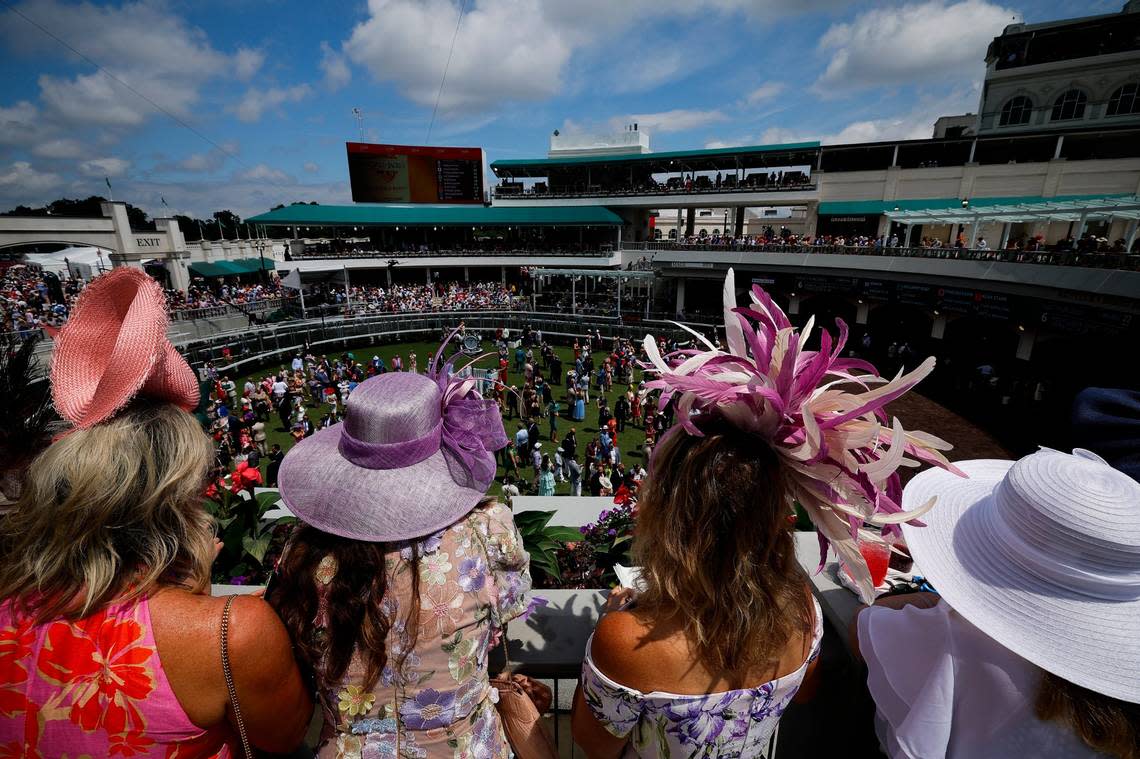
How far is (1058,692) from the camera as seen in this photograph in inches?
44.3

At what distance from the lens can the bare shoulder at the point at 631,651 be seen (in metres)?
1.36

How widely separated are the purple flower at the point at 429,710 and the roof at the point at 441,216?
35.8 meters

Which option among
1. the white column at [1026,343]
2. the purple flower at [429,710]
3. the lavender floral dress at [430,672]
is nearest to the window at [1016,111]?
the white column at [1026,343]

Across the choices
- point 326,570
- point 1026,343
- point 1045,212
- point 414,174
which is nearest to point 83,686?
point 326,570

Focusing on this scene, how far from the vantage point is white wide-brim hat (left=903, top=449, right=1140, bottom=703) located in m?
1.09

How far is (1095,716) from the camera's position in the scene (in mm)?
1088

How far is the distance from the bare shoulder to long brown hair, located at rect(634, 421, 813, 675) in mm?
68

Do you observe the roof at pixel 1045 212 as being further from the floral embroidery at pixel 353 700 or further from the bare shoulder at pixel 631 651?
the floral embroidery at pixel 353 700

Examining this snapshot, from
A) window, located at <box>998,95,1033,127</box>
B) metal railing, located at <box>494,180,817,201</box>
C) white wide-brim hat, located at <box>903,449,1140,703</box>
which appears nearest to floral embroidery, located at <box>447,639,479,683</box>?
white wide-brim hat, located at <box>903,449,1140,703</box>

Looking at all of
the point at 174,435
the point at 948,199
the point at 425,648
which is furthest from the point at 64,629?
the point at 948,199

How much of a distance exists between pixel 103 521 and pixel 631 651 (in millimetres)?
1403

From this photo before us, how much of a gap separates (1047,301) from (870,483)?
20512mm

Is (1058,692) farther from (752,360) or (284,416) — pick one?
(284,416)

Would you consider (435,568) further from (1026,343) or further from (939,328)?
(939,328)
